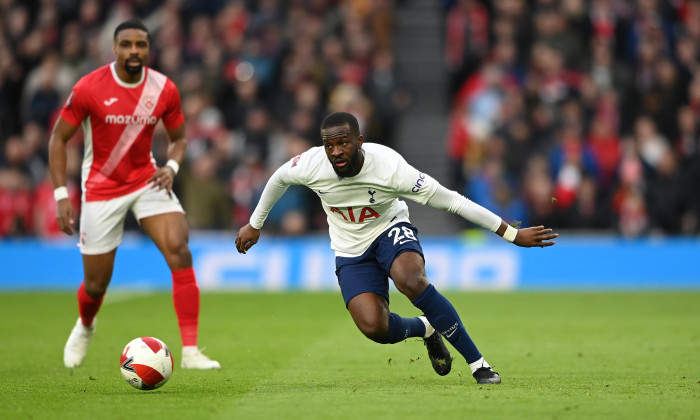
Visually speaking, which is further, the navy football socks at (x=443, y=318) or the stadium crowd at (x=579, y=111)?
the stadium crowd at (x=579, y=111)

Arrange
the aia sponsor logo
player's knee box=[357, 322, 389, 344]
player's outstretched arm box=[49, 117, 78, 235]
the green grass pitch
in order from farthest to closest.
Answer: player's outstretched arm box=[49, 117, 78, 235] → player's knee box=[357, 322, 389, 344] → the aia sponsor logo → the green grass pitch

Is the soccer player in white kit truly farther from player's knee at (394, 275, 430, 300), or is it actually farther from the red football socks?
the red football socks

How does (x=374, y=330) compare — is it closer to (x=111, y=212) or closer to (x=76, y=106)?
(x=111, y=212)

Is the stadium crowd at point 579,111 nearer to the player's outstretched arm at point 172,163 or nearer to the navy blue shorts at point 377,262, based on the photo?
the player's outstretched arm at point 172,163

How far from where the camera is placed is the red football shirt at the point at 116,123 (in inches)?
362

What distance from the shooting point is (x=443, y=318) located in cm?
781

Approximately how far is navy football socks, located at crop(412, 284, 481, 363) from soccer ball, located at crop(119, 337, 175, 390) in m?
1.85

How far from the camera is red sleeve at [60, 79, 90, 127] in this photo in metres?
9.12

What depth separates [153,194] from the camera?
9.33 m

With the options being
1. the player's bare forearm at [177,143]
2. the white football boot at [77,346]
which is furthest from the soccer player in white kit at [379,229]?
the white football boot at [77,346]

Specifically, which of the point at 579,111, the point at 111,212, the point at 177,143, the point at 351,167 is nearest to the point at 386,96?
the point at 579,111

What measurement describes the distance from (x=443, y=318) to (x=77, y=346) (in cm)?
359

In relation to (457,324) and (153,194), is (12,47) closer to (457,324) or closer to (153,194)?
(153,194)

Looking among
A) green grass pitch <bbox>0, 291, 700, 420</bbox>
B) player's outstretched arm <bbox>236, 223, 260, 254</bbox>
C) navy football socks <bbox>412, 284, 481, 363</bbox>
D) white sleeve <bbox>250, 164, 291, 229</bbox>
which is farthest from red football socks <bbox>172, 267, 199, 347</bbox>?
navy football socks <bbox>412, 284, 481, 363</bbox>
